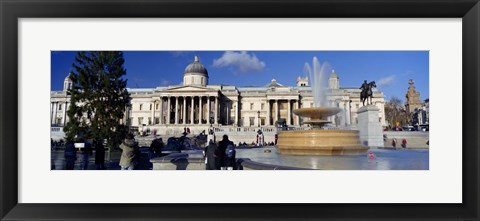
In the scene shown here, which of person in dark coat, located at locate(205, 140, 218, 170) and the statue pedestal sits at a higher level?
the statue pedestal

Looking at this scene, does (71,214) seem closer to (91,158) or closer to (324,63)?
(91,158)

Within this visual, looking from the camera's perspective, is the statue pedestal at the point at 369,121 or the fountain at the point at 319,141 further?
the statue pedestal at the point at 369,121

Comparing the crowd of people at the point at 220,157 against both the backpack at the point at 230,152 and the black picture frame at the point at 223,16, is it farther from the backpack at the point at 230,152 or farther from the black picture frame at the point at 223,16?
the black picture frame at the point at 223,16

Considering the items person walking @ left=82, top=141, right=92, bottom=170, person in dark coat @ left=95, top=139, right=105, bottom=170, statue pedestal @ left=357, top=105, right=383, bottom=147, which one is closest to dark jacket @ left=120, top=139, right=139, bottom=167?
person in dark coat @ left=95, top=139, right=105, bottom=170

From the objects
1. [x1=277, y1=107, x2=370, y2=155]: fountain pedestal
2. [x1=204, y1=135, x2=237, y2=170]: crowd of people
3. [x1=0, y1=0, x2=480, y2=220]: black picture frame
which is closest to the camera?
[x1=0, y1=0, x2=480, y2=220]: black picture frame

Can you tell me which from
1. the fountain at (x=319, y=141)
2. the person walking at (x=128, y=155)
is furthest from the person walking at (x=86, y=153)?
the fountain at (x=319, y=141)

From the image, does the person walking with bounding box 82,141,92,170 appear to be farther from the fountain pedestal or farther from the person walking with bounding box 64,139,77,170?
the fountain pedestal
